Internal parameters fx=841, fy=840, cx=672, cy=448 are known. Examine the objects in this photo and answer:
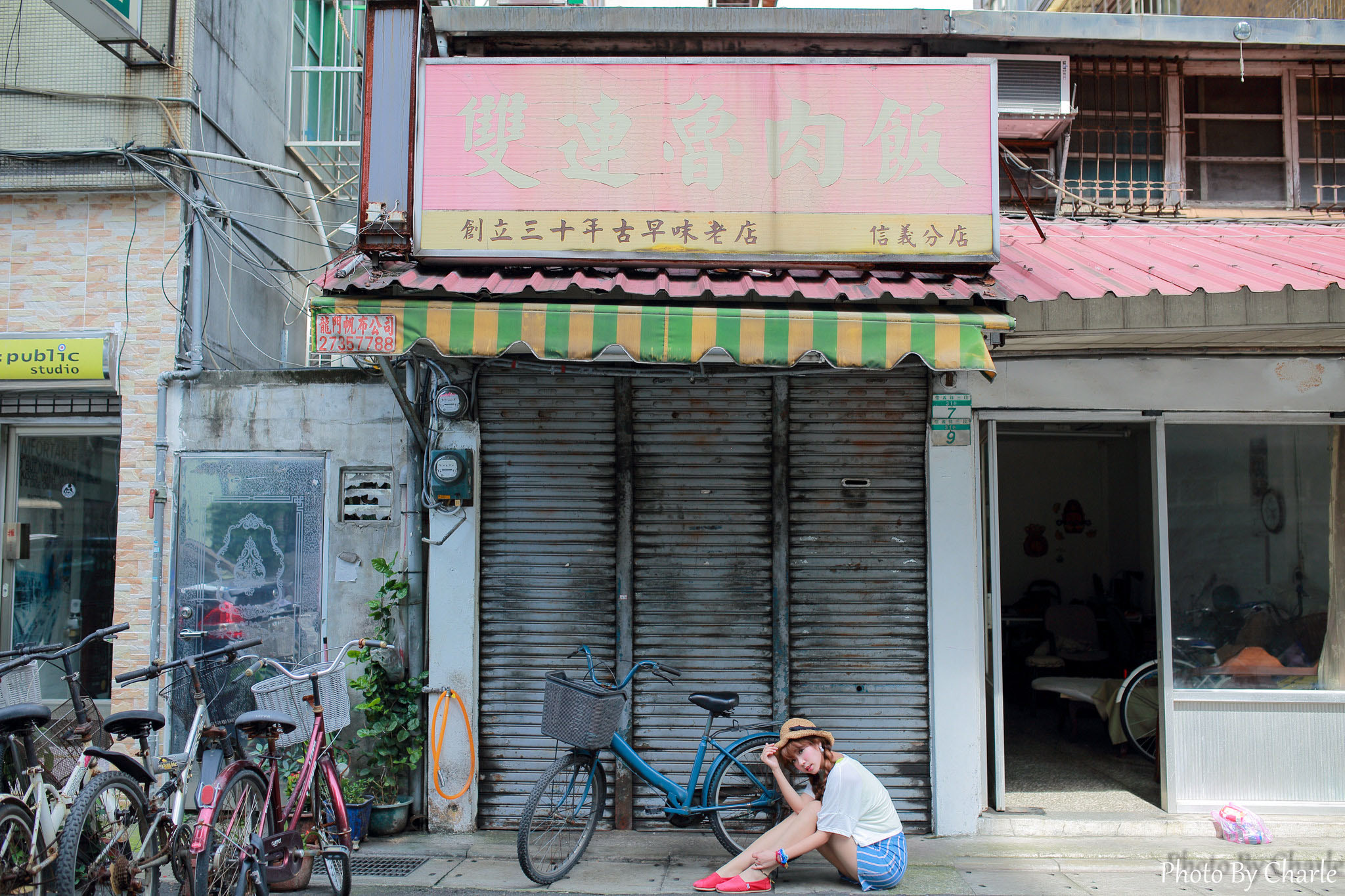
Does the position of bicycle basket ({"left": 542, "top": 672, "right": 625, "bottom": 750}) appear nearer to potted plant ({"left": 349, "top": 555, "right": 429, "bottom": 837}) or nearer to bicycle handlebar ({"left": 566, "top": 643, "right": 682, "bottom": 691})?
bicycle handlebar ({"left": 566, "top": 643, "right": 682, "bottom": 691})

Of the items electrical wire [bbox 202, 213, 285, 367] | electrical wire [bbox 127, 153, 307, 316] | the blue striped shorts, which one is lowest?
the blue striped shorts

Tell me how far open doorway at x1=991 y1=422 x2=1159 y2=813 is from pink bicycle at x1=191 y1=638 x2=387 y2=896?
15.0 feet

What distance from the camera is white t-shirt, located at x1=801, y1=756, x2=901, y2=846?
4910mm

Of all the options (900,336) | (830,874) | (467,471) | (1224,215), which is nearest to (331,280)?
(467,471)

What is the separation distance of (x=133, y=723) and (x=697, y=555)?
11.6 feet

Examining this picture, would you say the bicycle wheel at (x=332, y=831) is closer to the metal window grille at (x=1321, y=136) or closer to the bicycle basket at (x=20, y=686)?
the bicycle basket at (x=20, y=686)

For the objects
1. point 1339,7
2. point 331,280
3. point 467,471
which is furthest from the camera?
point 1339,7

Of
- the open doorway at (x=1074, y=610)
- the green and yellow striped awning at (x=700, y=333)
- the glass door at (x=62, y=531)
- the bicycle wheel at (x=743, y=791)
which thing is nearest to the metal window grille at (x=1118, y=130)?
the open doorway at (x=1074, y=610)

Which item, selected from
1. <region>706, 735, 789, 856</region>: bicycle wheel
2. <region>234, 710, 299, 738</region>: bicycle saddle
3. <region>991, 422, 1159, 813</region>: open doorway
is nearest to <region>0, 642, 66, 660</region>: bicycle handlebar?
<region>234, 710, 299, 738</region>: bicycle saddle

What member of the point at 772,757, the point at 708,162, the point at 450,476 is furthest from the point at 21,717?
the point at 708,162

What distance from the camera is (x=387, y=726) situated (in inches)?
232

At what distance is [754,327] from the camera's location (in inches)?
188

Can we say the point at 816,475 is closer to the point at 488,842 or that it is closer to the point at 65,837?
the point at 488,842

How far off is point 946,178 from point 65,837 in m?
5.98
